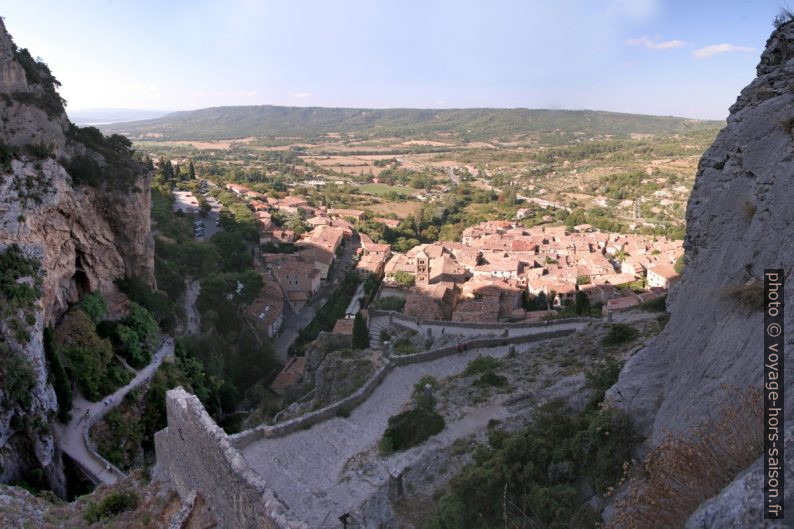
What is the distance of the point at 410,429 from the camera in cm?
1124

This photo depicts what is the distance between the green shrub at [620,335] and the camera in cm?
1373

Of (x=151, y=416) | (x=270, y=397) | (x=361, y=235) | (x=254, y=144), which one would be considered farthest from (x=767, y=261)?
(x=254, y=144)

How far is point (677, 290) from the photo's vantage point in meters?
8.29

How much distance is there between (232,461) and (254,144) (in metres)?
174

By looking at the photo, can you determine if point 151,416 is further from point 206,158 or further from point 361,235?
point 206,158

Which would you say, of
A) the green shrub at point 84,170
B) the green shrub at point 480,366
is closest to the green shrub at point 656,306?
the green shrub at point 480,366

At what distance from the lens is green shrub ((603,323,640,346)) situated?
13.7 meters

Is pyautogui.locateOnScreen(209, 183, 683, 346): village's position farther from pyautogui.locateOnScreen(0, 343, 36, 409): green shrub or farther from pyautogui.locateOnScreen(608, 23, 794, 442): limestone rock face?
pyautogui.locateOnScreen(0, 343, 36, 409): green shrub

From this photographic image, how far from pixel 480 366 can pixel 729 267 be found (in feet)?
28.2

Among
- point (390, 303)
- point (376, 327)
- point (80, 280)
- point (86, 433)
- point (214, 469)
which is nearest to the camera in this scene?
point (214, 469)

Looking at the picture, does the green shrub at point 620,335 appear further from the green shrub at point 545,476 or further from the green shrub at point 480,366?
the green shrub at point 545,476

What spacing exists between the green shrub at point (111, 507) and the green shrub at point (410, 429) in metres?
4.57

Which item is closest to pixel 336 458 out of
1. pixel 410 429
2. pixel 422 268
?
pixel 410 429

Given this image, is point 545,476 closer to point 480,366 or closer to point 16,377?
point 480,366
